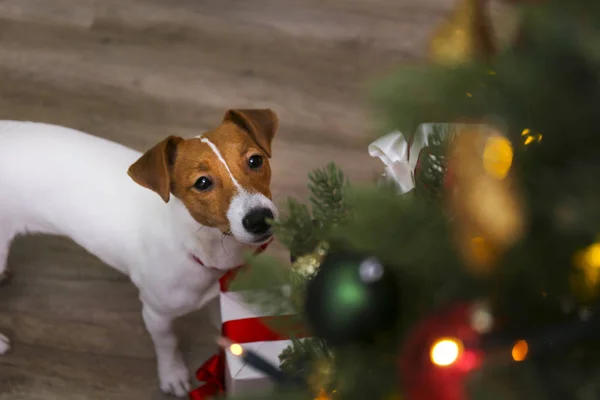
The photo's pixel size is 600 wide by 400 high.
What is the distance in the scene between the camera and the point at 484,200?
16.3 inches

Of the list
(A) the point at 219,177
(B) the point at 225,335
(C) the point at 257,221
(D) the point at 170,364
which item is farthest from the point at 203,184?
(D) the point at 170,364

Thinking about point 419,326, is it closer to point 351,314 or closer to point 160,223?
point 351,314

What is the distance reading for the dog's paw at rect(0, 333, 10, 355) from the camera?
1.56m

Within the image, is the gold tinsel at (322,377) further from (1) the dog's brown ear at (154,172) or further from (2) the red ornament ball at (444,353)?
(1) the dog's brown ear at (154,172)

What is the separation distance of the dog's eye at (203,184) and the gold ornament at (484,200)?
77cm

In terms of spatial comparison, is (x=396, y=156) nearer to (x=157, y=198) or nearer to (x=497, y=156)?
(x=157, y=198)

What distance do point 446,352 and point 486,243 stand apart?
0.33 feet

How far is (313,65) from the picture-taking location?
6.75 feet

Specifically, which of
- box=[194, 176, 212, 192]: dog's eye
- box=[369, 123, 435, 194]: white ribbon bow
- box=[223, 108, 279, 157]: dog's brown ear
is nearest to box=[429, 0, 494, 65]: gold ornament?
box=[369, 123, 435, 194]: white ribbon bow

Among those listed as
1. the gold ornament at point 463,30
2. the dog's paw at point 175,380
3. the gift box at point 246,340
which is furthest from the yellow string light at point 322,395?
the dog's paw at point 175,380

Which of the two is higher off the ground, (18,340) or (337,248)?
(337,248)

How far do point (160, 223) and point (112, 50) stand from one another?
44.3 inches

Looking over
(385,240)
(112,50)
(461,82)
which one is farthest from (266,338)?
(112,50)

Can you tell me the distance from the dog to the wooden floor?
13.9 inches
